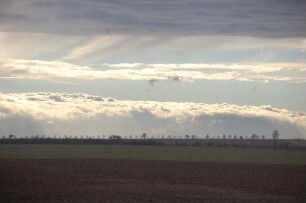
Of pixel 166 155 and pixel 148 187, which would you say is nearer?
pixel 148 187

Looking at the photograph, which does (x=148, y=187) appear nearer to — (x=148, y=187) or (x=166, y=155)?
(x=148, y=187)

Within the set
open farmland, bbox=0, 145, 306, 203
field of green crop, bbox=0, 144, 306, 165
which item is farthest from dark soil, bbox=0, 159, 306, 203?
field of green crop, bbox=0, 144, 306, 165

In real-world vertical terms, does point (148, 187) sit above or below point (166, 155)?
below

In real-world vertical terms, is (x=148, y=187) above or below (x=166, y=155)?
below

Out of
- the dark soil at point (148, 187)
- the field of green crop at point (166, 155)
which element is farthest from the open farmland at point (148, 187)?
the field of green crop at point (166, 155)

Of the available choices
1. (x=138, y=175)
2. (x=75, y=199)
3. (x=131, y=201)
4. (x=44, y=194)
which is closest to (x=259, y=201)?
(x=131, y=201)

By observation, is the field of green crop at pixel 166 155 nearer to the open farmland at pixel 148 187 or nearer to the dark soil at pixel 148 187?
the dark soil at pixel 148 187

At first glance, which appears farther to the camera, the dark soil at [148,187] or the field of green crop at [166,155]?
the field of green crop at [166,155]

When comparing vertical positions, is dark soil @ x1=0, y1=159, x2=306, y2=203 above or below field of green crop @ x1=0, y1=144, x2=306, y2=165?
below

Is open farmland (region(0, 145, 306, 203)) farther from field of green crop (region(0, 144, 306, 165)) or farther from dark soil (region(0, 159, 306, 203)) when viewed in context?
field of green crop (region(0, 144, 306, 165))

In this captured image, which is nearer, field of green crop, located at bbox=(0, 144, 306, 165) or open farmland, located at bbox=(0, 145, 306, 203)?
open farmland, located at bbox=(0, 145, 306, 203)

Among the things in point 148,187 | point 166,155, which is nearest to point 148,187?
point 148,187

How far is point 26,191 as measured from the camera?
39344 millimetres

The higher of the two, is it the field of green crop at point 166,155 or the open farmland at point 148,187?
the field of green crop at point 166,155
